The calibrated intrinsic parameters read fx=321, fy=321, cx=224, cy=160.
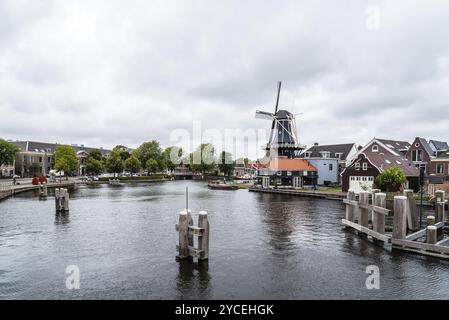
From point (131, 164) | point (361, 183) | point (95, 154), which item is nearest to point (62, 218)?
point (361, 183)

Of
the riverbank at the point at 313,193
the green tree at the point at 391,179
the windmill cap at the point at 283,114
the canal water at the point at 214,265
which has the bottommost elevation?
the canal water at the point at 214,265

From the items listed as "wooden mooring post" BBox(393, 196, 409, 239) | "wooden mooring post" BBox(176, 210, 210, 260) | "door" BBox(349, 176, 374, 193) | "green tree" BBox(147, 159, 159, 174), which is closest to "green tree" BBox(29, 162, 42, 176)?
"green tree" BBox(147, 159, 159, 174)

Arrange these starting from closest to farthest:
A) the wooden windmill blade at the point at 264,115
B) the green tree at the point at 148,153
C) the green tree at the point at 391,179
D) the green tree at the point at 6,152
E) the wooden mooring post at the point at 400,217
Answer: the wooden mooring post at the point at 400,217
the green tree at the point at 391,179
the green tree at the point at 6,152
the wooden windmill blade at the point at 264,115
the green tree at the point at 148,153

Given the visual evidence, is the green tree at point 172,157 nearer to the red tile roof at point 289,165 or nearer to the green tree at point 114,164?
the green tree at point 114,164

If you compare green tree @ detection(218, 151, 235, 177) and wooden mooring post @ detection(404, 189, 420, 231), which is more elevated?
green tree @ detection(218, 151, 235, 177)

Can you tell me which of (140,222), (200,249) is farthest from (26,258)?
(140,222)

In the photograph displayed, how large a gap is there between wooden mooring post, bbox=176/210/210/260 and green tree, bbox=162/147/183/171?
13261 cm

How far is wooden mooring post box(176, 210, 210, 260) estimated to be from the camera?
16938mm

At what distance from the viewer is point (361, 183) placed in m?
58.1

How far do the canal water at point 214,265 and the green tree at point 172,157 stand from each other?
124 meters

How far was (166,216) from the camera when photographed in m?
35.3

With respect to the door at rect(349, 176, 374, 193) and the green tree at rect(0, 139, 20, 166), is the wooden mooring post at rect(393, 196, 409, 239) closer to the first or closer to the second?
the door at rect(349, 176, 374, 193)

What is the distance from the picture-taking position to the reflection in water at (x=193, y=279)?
13776mm

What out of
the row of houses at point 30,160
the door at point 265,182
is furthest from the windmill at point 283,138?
the row of houses at point 30,160
